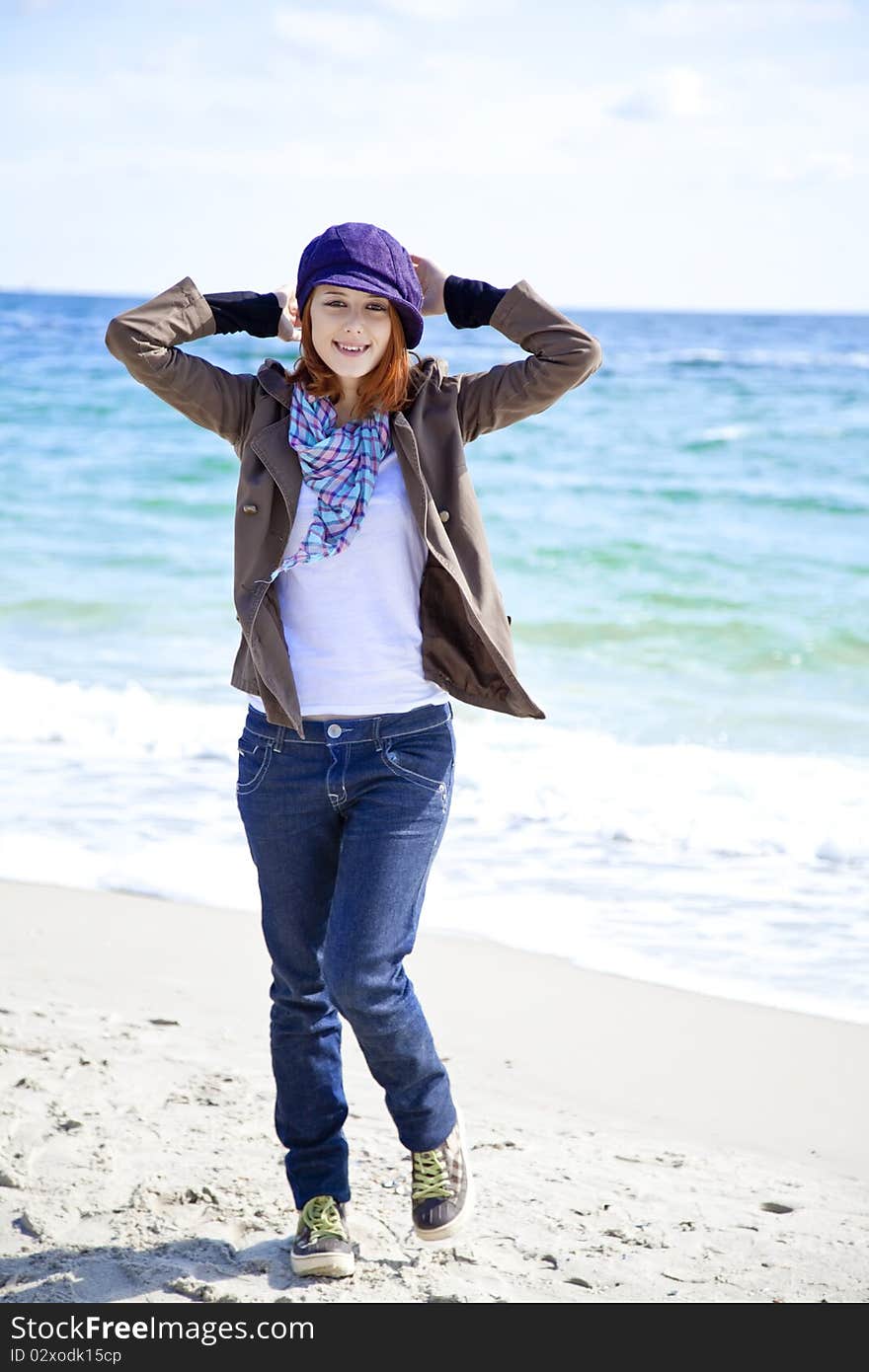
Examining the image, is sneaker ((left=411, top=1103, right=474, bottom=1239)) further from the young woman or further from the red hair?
the red hair

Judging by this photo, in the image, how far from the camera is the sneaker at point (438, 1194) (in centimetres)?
290

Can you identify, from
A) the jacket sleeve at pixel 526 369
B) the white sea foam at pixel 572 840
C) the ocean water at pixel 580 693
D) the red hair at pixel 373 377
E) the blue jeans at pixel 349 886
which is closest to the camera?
the blue jeans at pixel 349 886

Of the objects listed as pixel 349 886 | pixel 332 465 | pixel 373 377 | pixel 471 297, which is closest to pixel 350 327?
pixel 373 377

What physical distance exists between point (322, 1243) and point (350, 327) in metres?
1.91

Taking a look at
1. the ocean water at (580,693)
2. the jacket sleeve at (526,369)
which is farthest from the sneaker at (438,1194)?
the ocean water at (580,693)

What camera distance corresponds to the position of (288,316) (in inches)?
121

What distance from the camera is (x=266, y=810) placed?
113 inches

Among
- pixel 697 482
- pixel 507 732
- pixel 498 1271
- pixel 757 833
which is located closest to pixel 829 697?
pixel 507 732

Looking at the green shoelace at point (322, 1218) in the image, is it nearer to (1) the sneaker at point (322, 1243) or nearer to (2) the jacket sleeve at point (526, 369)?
(1) the sneaker at point (322, 1243)

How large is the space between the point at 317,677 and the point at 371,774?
226 mm

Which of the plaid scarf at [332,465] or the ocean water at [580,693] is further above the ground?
the plaid scarf at [332,465]

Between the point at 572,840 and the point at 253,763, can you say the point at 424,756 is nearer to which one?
the point at 253,763

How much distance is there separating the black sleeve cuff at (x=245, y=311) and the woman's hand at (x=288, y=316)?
0.04 feet

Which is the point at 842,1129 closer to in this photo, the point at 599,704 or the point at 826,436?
the point at 599,704
